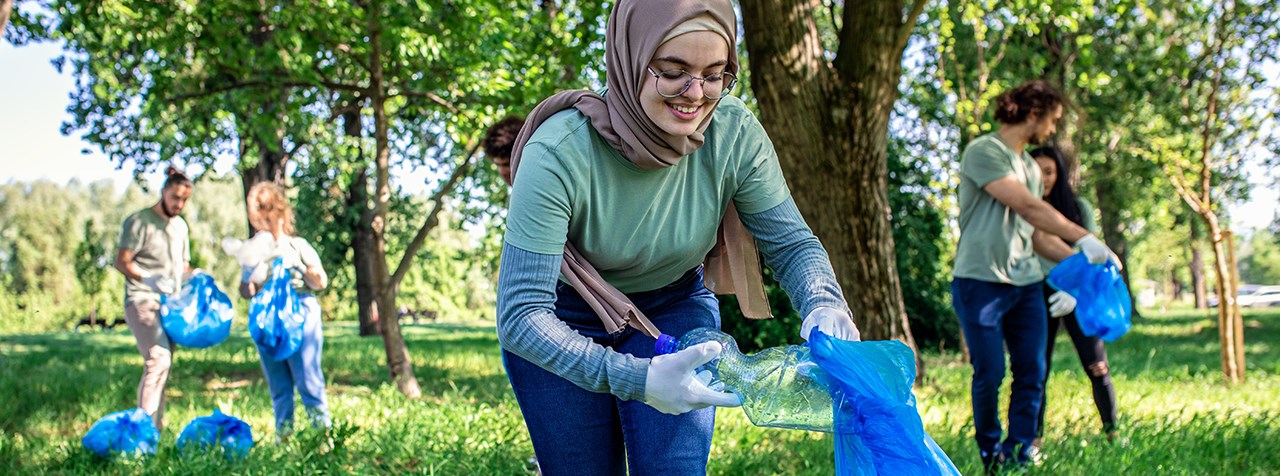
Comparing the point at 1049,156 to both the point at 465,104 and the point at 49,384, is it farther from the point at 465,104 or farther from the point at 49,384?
the point at 49,384

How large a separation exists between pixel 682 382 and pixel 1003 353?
9.23ft

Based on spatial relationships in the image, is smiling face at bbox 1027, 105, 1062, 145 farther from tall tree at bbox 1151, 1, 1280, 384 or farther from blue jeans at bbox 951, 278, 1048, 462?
tall tree at bbox 1151, 1, 1280, 384

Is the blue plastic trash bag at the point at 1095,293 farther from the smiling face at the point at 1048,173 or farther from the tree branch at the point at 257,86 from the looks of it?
the tree branch at the point at 257,86

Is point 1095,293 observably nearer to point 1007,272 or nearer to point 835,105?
point 1007,272

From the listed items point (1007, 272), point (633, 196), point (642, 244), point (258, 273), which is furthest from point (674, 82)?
point (258, 273)

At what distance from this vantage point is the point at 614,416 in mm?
2355

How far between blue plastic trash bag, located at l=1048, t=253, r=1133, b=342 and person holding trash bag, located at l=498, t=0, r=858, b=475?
2651 millimetres

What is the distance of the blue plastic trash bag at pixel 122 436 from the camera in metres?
4.66

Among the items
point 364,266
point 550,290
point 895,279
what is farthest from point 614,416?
point 364,266

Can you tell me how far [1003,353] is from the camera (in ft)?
13.6

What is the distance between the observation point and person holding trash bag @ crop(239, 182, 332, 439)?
542 cm

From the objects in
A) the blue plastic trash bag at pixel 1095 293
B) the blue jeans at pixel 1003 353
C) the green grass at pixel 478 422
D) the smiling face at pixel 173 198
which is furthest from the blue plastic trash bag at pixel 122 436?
the blue plastic trash bag at pixel 1095 293

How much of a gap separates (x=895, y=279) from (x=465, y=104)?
3.98m

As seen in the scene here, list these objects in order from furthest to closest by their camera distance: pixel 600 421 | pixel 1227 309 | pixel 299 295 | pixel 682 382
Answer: pixel 1227 309 < pixel 299 295 < pixel 600 421 < pixel 682 382
